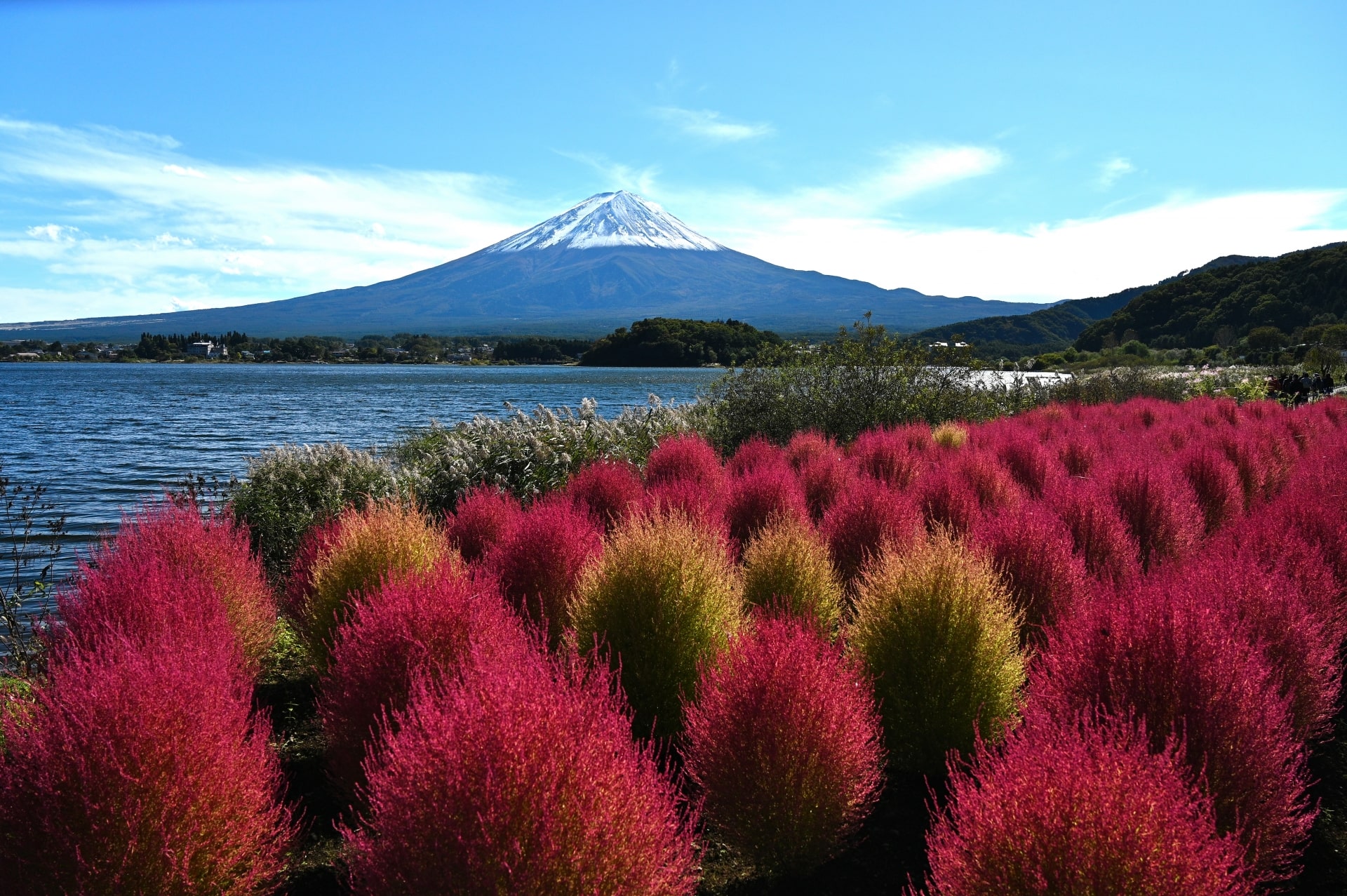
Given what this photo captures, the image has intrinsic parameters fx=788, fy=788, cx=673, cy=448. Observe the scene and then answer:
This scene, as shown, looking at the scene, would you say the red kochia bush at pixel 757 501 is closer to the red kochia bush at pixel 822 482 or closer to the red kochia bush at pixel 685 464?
the red kochia bush at pixel 822 482

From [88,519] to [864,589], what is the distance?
16673mm

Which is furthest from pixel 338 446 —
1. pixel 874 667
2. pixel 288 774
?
pixel 874 667

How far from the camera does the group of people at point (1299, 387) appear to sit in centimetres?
2192

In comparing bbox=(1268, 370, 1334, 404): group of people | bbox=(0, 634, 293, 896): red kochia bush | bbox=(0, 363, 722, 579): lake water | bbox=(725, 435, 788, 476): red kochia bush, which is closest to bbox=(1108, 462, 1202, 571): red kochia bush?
bbox=(725, 435, 788, 476): red kochia bush

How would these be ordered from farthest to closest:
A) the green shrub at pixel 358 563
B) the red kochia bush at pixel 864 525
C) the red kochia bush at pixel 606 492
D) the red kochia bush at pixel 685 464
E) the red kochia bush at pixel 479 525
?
the red kochia bush at pixel 685 464 → the red kochia bush at pixel 606 492 → the red kochia bush at pixel 479 525 → the red kochia bush at pixel 864 525 → the green shrub at pixel 358 563

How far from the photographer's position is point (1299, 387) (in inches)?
870

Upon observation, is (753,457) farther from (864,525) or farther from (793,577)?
(793,577)

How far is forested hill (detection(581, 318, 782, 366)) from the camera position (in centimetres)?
7119

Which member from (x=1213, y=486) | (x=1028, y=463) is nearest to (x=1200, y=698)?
(x=1213, y=486)

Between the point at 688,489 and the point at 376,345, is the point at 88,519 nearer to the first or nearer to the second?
the point at 688,489

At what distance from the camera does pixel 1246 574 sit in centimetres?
470

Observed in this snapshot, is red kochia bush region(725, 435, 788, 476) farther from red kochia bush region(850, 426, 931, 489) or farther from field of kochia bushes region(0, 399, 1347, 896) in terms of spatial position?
field of kochia bushes region(0, 399, 1347, 896)

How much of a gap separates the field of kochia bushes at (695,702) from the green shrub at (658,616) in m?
0.02

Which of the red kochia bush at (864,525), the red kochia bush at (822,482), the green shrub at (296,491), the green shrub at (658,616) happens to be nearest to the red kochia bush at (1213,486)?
the red kochia bush at (822,482)
